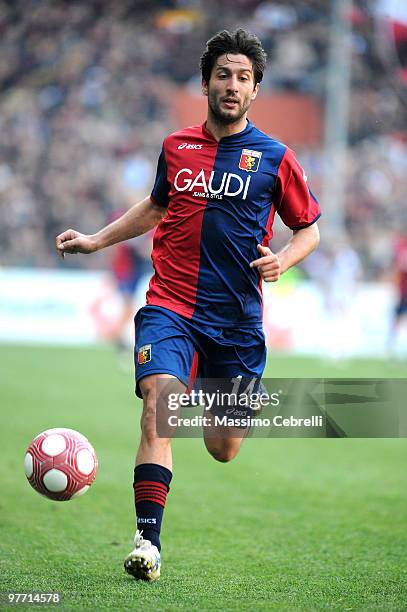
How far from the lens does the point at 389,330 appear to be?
67.7 feet

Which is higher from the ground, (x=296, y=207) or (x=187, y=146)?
(x=187, y=146)

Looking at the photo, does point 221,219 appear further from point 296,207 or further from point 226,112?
point 226,112

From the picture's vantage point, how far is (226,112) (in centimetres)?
486

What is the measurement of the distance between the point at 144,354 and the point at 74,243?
0.80m

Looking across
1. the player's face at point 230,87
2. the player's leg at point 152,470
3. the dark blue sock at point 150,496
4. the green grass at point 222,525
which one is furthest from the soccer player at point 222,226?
the green grass at point 222,525

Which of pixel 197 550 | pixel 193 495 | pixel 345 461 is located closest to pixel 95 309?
pixel 345 461

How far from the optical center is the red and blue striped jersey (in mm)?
4895

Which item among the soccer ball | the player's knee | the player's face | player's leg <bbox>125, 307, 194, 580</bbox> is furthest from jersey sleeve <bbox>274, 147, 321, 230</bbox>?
the soccer ball

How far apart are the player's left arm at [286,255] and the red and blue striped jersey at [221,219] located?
0.06m

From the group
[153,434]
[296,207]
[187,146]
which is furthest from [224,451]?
[187,146]

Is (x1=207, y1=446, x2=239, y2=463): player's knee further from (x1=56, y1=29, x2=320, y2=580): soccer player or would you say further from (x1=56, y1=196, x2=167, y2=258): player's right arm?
(x1=56, y1=196, x2=167, y2=258): player's right arm

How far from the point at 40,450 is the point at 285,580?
132cm

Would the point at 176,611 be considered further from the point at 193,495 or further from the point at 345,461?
the point at 345,461

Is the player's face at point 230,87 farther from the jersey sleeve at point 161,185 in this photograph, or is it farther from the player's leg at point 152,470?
the player's leg at point 152,470
